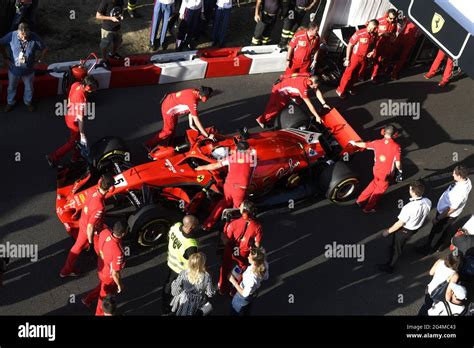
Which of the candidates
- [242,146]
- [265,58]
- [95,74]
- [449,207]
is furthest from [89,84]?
[449,207]

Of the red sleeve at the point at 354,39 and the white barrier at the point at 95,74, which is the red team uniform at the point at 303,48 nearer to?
the red sleeve at the point at 354,39

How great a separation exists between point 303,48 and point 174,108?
2831 millimetres

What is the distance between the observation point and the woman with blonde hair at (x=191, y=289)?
7.93m

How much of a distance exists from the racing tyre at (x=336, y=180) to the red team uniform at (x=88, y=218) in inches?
138

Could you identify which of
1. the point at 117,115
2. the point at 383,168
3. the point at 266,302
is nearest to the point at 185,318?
the point at 266,302

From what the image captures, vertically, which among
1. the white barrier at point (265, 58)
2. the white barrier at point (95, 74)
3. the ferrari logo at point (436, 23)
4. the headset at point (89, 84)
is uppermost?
the ferrari logo at point (436, 23)

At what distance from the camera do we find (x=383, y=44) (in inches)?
519

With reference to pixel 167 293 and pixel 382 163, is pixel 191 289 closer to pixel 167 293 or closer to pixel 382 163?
pixel 167 293

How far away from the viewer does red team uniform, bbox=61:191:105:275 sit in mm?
8641

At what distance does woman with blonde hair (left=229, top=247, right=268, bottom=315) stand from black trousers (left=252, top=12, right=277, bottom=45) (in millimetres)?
6494

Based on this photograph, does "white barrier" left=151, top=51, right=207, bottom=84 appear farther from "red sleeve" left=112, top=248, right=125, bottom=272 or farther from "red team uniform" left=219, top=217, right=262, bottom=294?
"red sleeve" left=112, top=248, right=125, bottom=272

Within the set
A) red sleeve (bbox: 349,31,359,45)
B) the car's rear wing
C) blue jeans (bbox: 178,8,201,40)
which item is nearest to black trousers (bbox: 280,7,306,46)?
red sleeve (bbox: 349,31,359,45)

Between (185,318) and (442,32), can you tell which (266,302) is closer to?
(185,318)

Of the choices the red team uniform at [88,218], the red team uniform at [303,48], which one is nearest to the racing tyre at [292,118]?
the red team uniform at [303,48]
